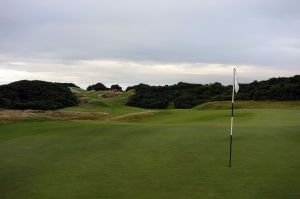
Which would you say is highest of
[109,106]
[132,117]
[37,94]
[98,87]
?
[98,87]

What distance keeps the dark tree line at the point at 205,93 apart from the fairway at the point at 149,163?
125 feet

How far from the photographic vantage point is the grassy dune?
12.0 m

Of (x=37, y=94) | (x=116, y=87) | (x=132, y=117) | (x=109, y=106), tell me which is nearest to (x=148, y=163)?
(x=132, y=117)

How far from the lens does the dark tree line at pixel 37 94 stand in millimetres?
59344

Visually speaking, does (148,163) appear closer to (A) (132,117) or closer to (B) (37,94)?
(A) (132,117)

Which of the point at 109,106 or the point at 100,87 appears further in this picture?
the point at 100,87

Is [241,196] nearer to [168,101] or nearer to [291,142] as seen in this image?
[291,142]

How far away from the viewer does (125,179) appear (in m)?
13.1

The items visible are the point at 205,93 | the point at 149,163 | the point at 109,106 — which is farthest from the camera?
the point at 205,93

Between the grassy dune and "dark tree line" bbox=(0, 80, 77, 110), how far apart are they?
116 feet

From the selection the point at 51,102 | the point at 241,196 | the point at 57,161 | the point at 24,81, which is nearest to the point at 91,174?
the point at 57,161

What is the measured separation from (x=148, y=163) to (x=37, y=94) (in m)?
52.5

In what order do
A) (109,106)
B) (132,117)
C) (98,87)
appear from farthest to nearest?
(98,87), (109,106), (132,117)

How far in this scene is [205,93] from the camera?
73812mm
